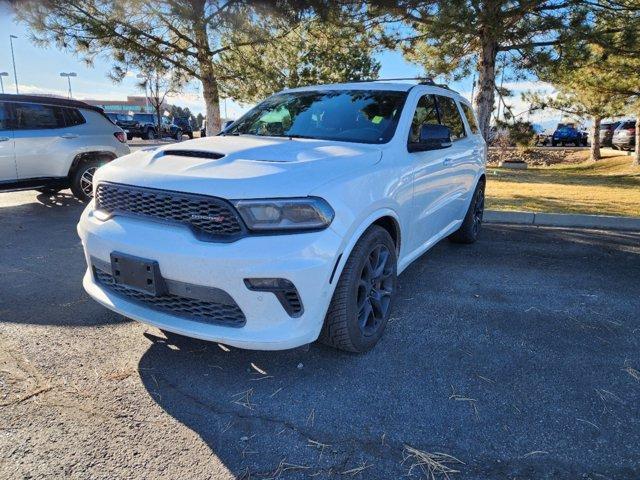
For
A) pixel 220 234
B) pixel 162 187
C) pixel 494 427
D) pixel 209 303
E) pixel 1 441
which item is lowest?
pixel 494 427

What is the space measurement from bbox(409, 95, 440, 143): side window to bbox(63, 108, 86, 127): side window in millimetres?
6182

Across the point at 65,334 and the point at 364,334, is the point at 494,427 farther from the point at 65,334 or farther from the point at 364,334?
the point at 65,334

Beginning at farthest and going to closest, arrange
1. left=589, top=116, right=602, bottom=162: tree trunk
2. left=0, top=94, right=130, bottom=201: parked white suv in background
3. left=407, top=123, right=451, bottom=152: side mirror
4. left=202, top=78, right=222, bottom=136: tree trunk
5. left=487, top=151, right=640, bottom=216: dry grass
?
left=589, top=116, right=602, bottom=162: tree trunk
left=202, top=78, right=222, bottom=136: tree trunk
left=487, top=151, right=640, bottom=216: dry grass
left=0, top=94, right=130, bottom=201: parked white suv in background
left=407, top=123, right=451, bottom=152: side mirror

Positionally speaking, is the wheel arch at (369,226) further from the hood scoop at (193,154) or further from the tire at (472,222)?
the tire at (472,222)

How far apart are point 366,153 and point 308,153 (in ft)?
1.27

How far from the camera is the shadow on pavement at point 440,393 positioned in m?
2.12

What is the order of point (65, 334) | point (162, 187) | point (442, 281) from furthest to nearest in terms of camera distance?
point (442, 281)
point (65, 334)
point (162, 187)

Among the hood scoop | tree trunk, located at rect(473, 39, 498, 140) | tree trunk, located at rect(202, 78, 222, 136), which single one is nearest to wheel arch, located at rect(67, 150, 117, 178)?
tree trunk, located at rect(202, 78, 222, 136)

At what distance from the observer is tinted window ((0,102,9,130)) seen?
22.8 ft

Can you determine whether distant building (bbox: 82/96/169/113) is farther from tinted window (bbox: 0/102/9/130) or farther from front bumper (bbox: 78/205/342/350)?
front bumper (bbox: 78/205/342/350)

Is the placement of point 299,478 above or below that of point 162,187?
below

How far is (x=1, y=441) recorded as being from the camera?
2.17 m

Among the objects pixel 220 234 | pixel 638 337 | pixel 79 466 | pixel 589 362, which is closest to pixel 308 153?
pixel 220 234

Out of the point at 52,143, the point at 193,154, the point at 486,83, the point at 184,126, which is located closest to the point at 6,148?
the point at 52,143
